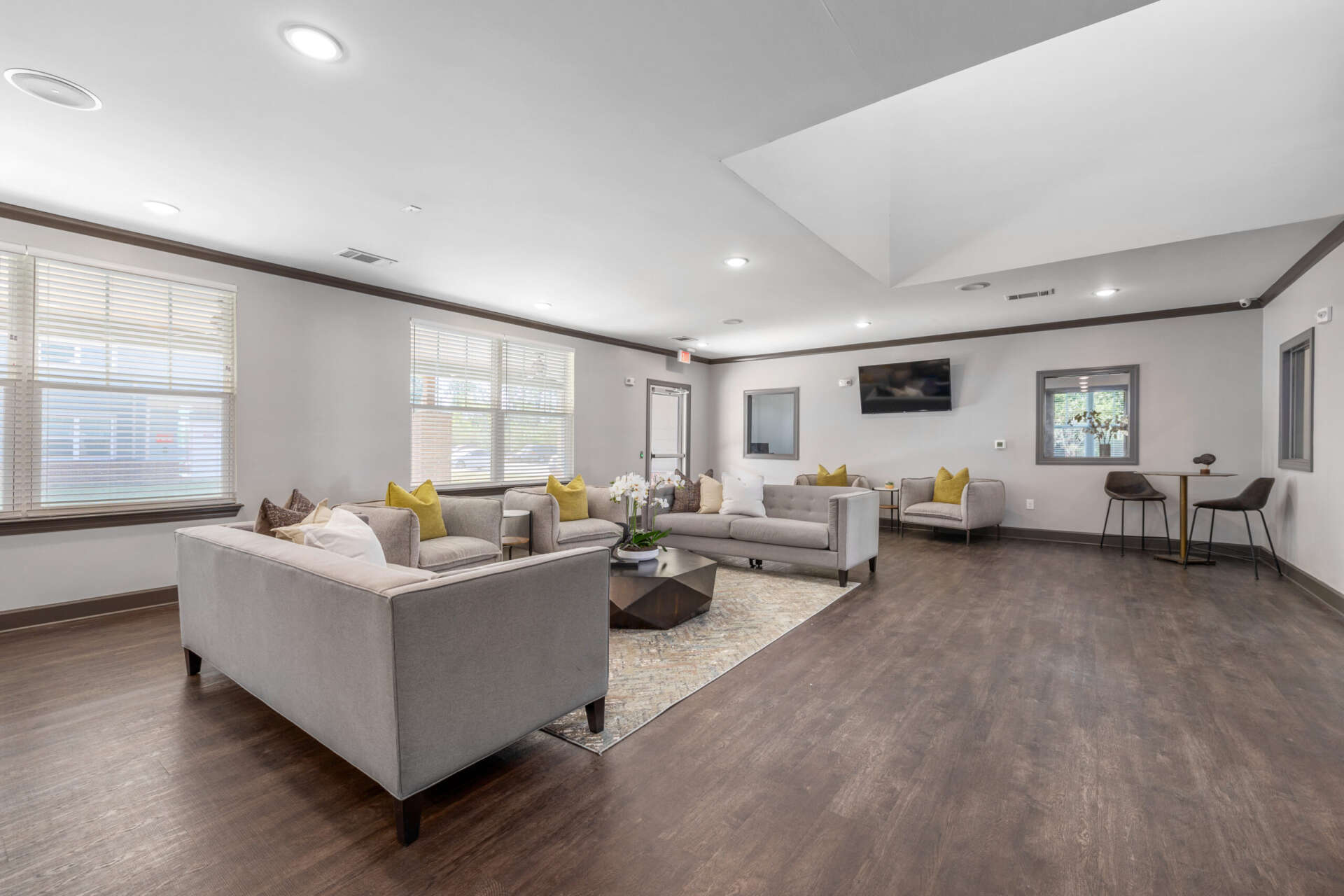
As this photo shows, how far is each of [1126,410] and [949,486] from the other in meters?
1.97

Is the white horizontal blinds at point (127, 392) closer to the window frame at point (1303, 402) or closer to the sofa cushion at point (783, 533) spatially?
the sofa cushion at point (783, 533)

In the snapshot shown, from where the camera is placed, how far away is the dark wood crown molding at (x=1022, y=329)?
6.05 m

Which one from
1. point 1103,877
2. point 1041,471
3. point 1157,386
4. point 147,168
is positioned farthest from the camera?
point 1041,471

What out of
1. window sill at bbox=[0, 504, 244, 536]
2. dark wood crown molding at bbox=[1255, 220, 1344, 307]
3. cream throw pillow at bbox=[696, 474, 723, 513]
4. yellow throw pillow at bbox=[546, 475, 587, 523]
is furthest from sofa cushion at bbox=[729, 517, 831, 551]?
window sill at bbox=[0, 504, 244, 536]

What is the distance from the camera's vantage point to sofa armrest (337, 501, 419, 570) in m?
3.75

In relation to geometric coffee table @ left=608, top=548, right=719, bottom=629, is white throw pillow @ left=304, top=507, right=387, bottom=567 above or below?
above

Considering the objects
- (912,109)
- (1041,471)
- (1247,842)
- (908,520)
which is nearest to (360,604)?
(1247,842)

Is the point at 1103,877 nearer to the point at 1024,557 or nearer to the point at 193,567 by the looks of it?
the point at 193,567

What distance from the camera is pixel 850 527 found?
15.3 ft

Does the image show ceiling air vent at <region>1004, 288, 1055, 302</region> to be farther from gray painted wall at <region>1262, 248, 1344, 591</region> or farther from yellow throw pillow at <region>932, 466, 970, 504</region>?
yellow throw pillow at <region>932, 466, 970, 504</region>

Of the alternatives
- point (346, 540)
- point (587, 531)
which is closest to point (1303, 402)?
point (587, 531)

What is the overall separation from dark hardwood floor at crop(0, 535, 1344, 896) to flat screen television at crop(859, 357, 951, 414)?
464cm

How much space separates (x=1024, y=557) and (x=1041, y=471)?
1547mm

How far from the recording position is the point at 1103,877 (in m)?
1.53
